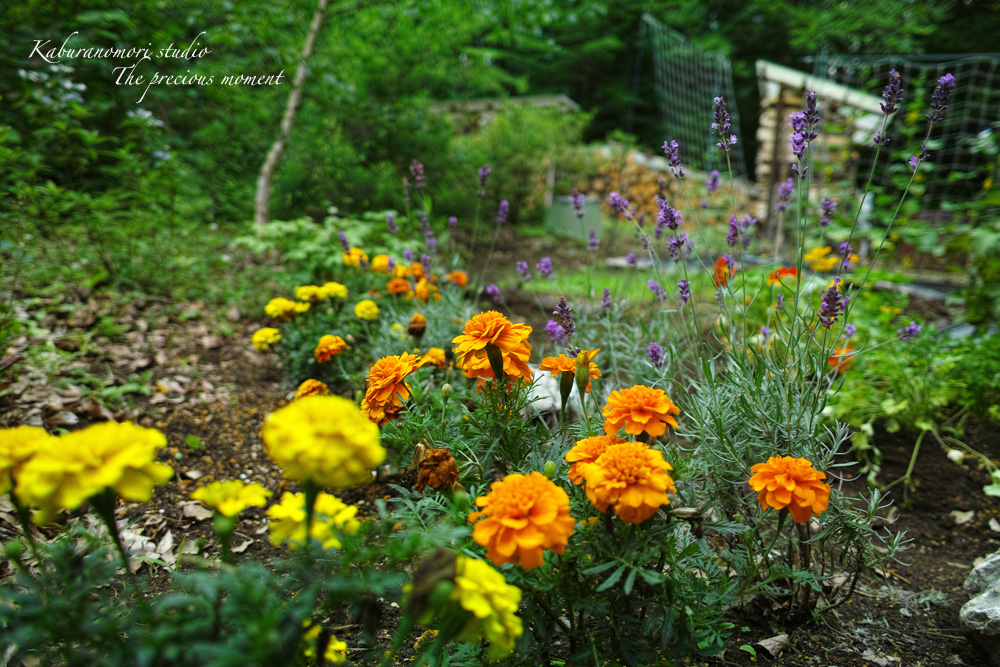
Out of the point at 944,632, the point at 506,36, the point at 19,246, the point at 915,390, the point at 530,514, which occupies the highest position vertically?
the point at 506,36

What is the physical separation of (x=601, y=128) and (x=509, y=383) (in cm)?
1519

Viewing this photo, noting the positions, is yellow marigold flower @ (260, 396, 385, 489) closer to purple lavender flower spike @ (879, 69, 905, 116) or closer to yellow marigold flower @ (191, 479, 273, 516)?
yellow marigold flower @ (191, 479, 273, 516)

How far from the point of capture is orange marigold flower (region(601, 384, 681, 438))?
0.90m

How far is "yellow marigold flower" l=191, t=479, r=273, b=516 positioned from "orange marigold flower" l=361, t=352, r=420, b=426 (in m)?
0.37

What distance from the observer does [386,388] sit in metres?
1.08

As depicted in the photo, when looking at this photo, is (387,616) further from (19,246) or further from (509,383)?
(19,246)

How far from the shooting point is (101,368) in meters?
2.26

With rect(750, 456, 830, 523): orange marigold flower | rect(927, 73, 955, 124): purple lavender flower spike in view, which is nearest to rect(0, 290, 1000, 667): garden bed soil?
rect(750, 456, 830, 523): orange marigold flower

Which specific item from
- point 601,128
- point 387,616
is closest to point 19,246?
point 387,616

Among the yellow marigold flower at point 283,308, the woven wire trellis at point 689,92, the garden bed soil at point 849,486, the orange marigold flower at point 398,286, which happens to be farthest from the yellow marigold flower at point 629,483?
the woven wire trellis at point 689,92

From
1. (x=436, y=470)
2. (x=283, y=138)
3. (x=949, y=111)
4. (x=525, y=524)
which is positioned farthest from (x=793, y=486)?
(x=949, y=111)

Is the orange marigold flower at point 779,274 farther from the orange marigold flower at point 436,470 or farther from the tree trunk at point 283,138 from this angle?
the tree trunk at point 283,138

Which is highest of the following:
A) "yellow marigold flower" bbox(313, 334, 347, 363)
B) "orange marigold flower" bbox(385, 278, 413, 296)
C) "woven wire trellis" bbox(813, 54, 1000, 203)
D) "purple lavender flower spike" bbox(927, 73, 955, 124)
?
"woven wire trellis" bbox(813, 54, 1000, 203)

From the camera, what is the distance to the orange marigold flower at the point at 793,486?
0.87 m
